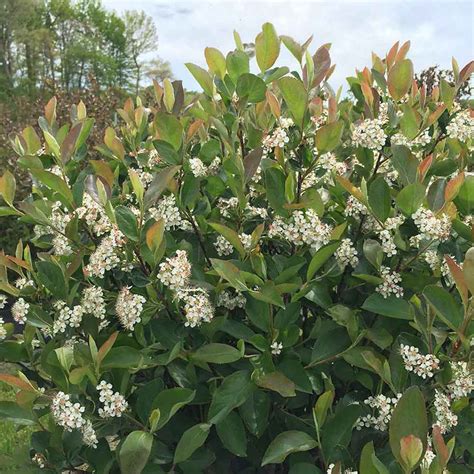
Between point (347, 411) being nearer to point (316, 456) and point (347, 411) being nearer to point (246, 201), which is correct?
point (316, 456)

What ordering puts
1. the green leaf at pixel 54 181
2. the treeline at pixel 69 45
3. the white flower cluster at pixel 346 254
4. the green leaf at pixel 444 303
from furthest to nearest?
the treeline at pixel 69 45 < the green leaf at pixel 54 181 < the white flower cluster at pixel 346 254 < the green leaf at pixel 444 303

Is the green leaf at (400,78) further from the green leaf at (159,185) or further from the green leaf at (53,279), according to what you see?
the green leaf at (53,279)

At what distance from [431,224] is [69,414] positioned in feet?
3.35

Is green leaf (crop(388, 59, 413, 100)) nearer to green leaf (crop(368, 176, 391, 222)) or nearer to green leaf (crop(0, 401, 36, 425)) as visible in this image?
green leaf (crop(368, 176, 391, 222))

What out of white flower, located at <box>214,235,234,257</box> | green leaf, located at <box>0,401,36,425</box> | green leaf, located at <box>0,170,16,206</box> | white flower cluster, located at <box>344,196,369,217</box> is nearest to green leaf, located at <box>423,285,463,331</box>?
white flower cluster, located at <box>344,196,369,217</box>

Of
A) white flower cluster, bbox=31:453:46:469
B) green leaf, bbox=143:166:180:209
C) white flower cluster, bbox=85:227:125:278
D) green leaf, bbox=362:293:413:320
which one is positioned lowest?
white flower cluster, bbox=31:453:46:469

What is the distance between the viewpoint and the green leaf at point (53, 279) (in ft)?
6.15

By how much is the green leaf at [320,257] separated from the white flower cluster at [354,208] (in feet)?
0.59

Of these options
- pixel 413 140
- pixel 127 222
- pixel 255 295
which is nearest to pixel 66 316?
pixel 127 222

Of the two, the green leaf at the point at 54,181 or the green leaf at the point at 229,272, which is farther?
the green leaf at the point at 54,181

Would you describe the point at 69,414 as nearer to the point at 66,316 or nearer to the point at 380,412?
the point at 66,316

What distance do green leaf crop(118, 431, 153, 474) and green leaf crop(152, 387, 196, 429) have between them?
0.25 ft

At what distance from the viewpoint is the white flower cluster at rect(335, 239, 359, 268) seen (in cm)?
180

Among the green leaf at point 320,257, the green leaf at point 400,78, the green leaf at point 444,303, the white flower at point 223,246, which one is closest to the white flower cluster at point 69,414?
the white flower at point 223,246
